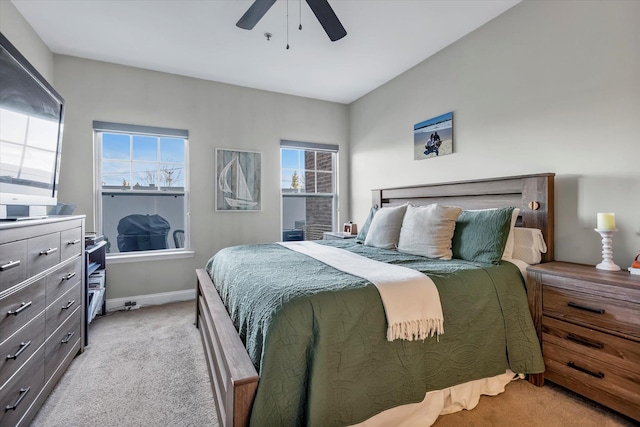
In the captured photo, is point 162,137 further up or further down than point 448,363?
further up

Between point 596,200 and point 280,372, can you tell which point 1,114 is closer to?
point 280,372

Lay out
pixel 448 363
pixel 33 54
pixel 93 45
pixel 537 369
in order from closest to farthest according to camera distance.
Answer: pixel 448 363 → pixel 537 369 → pixel 33 54 → pixel 93 45

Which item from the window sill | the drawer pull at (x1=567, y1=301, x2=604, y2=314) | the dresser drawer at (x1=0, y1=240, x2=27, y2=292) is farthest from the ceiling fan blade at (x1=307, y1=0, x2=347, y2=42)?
the window sill

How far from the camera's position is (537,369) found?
6.07ft

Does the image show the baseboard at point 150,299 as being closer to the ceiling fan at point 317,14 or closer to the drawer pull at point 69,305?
the drawer pull at point 69,305

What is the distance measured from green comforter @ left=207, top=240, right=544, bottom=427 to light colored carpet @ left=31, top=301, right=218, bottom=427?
577 mm

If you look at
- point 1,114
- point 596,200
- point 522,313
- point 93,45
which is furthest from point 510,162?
point 93,45

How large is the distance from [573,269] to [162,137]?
403 centimetres

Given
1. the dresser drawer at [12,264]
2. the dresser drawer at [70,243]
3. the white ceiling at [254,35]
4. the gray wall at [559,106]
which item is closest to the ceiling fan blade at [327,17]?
the white ceiling at [254,35]

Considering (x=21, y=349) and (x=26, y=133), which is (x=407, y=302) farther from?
(x=26, y=133)

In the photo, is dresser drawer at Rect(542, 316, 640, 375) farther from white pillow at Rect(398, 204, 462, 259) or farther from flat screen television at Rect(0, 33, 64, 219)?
flat screen television at Rect(0, 33, 64, 219)

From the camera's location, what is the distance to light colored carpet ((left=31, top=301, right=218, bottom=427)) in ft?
5.39

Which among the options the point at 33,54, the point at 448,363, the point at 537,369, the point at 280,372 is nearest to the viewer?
the point at 280,372

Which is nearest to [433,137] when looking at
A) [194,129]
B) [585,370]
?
[585,370]
